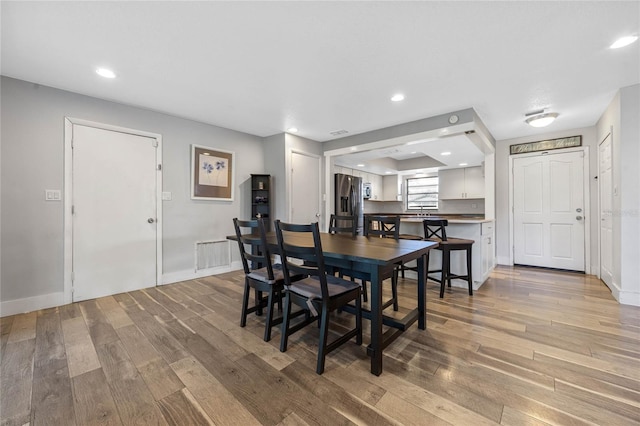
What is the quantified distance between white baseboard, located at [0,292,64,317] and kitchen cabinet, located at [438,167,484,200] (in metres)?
7.33

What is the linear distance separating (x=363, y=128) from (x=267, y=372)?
12.1ft

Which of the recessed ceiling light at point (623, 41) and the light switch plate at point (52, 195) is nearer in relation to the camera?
the recessed ceiling light at point (623, 41)

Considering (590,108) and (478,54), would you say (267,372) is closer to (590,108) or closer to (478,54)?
(478,54)

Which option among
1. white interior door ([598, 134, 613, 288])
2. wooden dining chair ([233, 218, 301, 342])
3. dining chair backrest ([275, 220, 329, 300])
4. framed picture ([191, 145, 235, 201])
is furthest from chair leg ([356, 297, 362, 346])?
white interior door ([598, 134, 613, 288])

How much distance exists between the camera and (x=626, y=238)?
280cm

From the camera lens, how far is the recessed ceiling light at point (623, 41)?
2.03m

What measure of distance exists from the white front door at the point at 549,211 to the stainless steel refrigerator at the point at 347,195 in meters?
2.96

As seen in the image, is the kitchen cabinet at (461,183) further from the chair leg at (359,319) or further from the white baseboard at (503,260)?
the chair leg at (359,319)

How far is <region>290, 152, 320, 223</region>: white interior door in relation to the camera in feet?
15.0

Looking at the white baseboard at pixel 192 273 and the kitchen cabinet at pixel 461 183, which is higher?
the kitchen cabinet at pixel 461 183

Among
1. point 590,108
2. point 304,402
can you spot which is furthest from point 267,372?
point 590,108

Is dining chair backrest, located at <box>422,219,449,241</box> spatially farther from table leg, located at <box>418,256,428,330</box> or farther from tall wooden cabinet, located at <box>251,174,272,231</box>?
tall wooden cabinet, located at <box>251,174,272,231</box>

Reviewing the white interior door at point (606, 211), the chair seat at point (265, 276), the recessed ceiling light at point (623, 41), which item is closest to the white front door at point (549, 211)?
the white interior door at point (606, 211)

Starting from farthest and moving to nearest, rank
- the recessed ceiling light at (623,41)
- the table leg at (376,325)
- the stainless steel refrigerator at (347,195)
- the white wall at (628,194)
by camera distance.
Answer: the stainless steel refrigerator at (347,195)
the white wall at (628,194)
the recessed ceiling light at (623,41)
the table leg at (376,325)
